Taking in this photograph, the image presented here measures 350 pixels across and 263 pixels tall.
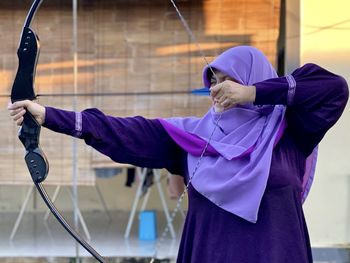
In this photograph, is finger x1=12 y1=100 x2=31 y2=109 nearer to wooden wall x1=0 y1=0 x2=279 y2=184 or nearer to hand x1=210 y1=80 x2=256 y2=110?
hand x1=210 y1=80 x2=256 y2=110

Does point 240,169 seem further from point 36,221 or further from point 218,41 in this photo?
point 36,221

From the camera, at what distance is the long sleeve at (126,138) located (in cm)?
165

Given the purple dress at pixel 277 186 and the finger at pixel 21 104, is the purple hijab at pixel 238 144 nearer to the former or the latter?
the purple dress at pixel 277 186

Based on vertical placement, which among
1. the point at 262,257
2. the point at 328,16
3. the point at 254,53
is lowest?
the point at 262,257

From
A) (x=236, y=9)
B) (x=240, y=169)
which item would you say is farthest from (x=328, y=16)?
(x=240, y=169)

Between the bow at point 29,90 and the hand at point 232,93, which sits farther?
the bow at point 29,90

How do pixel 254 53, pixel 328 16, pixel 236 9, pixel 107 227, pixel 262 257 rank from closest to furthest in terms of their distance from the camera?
1. pixel 262 257
2. pixel 254 53
3. pixel 328 16
4. pixel 236 9
5. pixel 107 227

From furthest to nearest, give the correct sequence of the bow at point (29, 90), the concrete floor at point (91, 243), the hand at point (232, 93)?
the concrete floor at point (91, 243)
the bow at point (29, 90)
the hand at point (232, 93)

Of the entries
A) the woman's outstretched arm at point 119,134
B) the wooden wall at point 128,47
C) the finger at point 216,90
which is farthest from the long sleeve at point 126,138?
the wooden wall at point 128,47

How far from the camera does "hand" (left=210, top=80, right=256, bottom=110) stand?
4.98ft

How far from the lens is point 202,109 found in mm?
4098

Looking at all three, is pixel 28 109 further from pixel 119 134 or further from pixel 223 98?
pixel 223 98

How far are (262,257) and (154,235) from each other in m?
3.09

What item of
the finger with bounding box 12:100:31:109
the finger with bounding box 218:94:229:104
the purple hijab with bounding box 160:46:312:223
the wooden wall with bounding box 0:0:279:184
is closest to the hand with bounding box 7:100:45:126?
the finger with bounding box 12:100:31:109
